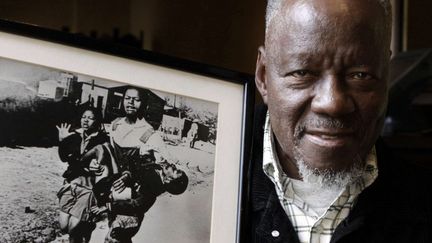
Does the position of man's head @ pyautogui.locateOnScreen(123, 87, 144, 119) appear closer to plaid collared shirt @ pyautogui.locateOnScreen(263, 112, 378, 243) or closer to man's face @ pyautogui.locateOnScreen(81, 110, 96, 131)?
man's face @ pyautogui.locateOnScreen(81, 110, 96, 131)

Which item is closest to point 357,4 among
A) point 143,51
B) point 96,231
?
point 143,51

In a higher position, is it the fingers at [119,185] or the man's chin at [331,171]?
the man's chin at [331,171]

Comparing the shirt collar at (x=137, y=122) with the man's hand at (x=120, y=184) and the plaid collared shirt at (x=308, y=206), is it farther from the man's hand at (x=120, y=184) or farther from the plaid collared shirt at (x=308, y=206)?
the plaid collared shirt at (x=308, y=206)

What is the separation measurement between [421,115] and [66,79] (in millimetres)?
722

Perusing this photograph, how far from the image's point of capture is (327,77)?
60 centimetres

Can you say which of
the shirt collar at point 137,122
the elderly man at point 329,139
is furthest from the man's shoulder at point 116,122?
the elderly man at point 329,139

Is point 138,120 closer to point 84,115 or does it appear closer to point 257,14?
point 84,115

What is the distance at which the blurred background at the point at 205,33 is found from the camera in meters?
0.77

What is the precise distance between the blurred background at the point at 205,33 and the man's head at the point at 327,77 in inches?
8.6

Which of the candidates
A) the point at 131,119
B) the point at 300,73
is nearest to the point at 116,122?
the point at 131,119

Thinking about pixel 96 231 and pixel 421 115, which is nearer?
pixel 96 231

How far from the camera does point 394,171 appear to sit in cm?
72

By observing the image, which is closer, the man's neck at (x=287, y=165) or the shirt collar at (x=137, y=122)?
the shirt collar at (x=137, y=122)

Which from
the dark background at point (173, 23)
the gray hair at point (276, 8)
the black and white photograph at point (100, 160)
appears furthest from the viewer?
the dark background at point (173, 23)
